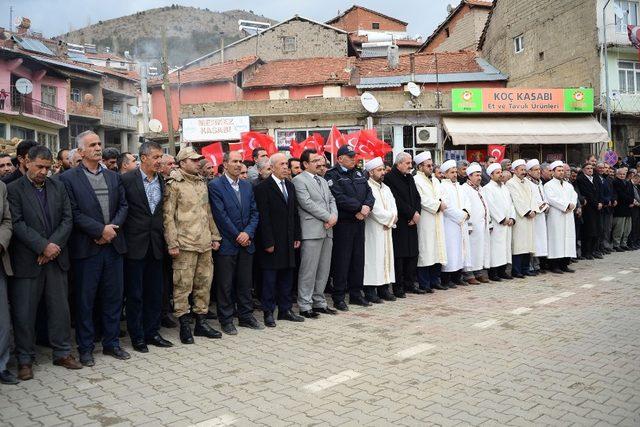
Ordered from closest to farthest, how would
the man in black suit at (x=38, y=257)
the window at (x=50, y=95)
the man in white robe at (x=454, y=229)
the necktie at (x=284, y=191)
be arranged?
the man in black suit at (x=38, y=257) → the necktie at (x=284, y=191) → the man in white robe at (x=454, y=229) → the window at (x=50, y=95)

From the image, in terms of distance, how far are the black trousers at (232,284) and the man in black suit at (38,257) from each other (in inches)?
62.5

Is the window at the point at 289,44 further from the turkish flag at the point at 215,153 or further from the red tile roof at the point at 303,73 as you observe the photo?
the turkish flag at the point at 215,153

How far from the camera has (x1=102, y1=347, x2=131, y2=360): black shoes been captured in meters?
5.25

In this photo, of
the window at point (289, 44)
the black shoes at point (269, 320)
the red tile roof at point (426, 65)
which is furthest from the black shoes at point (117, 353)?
the window at point (289, 44)

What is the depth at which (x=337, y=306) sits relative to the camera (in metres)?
7.31

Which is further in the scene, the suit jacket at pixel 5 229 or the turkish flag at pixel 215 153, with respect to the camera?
the turkish flag at pixel 215 153

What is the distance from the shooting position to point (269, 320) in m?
6.45

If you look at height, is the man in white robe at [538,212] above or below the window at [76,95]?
below

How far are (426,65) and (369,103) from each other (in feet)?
30.1

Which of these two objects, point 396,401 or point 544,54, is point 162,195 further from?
point 544,54

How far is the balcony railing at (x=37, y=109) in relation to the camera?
99.5 ft

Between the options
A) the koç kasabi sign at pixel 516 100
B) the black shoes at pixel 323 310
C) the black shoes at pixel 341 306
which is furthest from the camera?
the koç kasabi sign at pixel 516 100

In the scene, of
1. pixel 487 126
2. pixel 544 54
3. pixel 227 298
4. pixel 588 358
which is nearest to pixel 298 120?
pixel 487 126

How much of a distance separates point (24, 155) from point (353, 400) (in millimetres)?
3749
